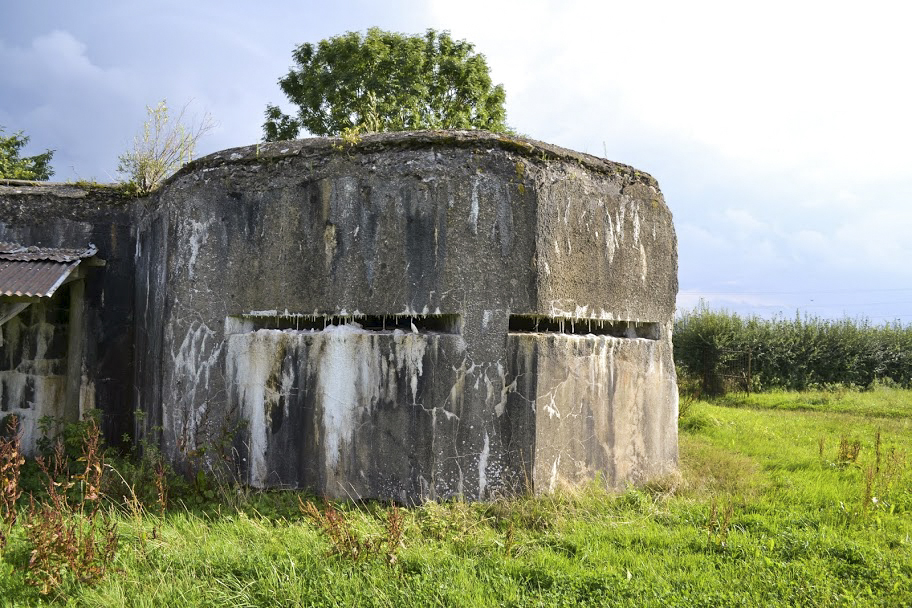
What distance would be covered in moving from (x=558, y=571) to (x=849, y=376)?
19.3 m

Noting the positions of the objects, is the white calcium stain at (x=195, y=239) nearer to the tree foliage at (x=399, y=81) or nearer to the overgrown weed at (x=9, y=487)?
the overgrown weed at (x=9, y=487)

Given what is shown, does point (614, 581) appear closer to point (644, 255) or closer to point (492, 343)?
point (492, 343)

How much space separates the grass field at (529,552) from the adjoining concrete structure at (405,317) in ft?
1.27

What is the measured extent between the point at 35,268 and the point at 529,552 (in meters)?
5.31

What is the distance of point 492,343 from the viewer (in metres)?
5.12

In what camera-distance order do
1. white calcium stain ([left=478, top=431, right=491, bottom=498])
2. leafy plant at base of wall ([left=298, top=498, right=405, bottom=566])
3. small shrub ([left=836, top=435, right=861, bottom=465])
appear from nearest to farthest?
leafy plant at base of wall ([left=298, top=498, right=405, bottom=566])
white calcium stain ([left=478, top=431, right=491, bottom=498])
small shrub ([left=836, top=435, right=861, bottom=465])

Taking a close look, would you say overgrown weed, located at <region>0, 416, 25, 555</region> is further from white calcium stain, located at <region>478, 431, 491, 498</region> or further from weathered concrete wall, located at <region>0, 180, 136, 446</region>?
white calcium stain, located at <region>478, 431, 491, 498</region>

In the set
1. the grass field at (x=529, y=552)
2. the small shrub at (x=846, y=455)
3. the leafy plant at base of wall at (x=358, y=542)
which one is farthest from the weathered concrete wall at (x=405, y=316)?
the small shrub at (x=846, y=455)

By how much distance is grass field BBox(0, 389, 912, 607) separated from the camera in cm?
374

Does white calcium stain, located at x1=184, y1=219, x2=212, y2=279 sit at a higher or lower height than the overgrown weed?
higher

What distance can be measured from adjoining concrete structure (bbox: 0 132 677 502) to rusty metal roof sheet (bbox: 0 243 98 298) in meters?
1.11

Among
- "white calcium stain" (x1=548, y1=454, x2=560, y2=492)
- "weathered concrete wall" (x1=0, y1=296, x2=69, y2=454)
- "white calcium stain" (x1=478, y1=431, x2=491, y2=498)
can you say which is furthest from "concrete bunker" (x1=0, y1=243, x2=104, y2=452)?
"white calcium stain" (x1=548, y1=454, x2=560, y2=492)

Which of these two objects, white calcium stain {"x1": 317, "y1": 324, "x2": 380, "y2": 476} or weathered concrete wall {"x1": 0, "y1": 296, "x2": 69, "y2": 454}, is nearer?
white calcium stain {"x1": 317, "y1": 324, "x2": 380, "y2": 476}

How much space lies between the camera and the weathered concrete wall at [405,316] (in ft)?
16.8
